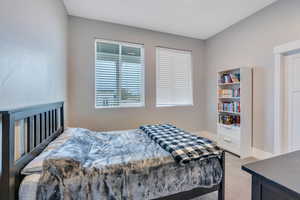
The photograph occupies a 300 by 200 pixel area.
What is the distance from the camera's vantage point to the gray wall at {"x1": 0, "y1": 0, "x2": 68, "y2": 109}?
1.04 metres

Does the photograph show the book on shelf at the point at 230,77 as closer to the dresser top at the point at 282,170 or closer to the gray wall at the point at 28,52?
the dresser top at the point at 282,170

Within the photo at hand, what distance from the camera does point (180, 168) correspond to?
1.46 meters

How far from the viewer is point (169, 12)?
280 cm

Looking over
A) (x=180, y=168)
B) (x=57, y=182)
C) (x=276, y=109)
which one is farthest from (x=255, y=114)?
(x=57, y=182)

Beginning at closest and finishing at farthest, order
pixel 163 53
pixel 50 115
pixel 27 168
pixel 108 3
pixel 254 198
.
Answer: pixel 254 198 < pixel 27 168 < pixel 50 115 < pixel 108 3 < pixel 163 53

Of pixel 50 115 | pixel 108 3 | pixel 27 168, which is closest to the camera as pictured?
pixel 27 168

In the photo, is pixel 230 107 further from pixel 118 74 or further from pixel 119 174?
pixel 119 174

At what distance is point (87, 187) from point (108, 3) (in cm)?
276

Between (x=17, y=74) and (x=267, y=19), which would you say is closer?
(x=17, y=74)

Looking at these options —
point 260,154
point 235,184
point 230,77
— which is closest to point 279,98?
point 230,77

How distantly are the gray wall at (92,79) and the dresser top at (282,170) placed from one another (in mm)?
2735

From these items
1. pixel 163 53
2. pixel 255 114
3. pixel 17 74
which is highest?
pixel 163 53

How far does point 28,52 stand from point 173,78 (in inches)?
120

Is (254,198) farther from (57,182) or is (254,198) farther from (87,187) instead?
(57,182)
